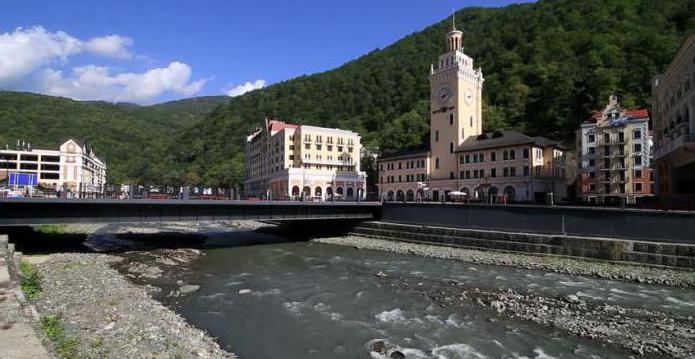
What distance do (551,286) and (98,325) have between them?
80.1 ft

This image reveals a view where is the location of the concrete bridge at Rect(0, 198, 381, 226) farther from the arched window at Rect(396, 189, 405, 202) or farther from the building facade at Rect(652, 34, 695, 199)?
the building facade at Rect(652, 34, 695, 199)

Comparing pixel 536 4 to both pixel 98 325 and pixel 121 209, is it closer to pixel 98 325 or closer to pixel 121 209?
pixel 121 209

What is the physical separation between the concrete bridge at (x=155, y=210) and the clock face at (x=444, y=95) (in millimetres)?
33890

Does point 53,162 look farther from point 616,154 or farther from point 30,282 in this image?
point 616,154

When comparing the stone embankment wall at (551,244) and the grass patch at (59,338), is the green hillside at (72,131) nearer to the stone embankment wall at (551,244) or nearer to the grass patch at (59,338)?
the stone embankment wall at (551,244)

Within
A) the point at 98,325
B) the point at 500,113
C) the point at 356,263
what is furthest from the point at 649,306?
the point at 500,113

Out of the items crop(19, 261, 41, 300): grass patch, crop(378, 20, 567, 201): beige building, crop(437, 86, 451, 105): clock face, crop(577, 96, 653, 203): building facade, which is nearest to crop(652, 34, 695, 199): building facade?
crop(378, 20, 567, 201): beige building

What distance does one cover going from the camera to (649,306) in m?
21.7

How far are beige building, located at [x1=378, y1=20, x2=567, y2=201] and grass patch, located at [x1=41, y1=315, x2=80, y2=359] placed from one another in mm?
56261

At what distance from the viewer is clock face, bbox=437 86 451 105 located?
→ 79.3m

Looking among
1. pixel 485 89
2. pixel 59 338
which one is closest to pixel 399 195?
pixel 485 89

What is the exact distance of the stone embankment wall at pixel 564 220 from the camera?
3158 cm

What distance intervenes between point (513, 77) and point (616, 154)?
2142 inches

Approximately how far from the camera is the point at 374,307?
22109 millimetres
